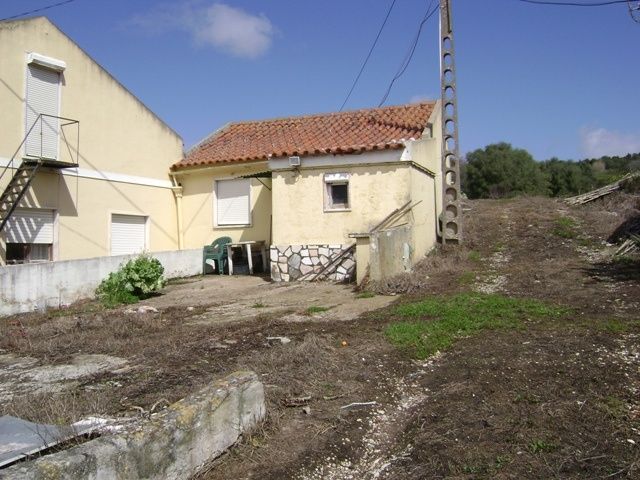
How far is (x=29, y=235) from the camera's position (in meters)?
13.5

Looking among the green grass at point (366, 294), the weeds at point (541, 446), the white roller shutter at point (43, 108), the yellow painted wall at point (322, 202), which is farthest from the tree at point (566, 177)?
the weeds at point (541, 446)

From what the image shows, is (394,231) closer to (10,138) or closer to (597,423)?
(597,423)

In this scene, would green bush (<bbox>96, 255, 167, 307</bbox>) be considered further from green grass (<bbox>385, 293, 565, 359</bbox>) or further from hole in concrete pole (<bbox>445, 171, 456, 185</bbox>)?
hole in concrete pole (<bbox>445, 171, 456, 185</bbox>)

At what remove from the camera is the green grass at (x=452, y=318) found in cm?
661

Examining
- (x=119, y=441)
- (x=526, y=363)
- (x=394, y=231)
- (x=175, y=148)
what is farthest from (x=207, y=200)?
(x=119, y=441)

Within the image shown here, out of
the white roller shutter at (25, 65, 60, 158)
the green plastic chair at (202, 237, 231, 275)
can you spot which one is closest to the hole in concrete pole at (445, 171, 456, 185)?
the green plastic chair at (202, 237, 231, 275)

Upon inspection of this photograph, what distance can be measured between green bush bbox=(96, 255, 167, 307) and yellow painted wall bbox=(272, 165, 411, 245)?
337 centimetres

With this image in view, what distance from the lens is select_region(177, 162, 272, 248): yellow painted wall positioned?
16406 millimetres

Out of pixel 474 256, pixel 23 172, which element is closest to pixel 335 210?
pixel 474 256

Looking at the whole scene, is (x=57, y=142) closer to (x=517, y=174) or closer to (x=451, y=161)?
(x=451, y=161)

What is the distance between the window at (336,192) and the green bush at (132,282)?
461 cm

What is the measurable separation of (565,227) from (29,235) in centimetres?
1590

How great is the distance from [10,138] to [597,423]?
545 inches

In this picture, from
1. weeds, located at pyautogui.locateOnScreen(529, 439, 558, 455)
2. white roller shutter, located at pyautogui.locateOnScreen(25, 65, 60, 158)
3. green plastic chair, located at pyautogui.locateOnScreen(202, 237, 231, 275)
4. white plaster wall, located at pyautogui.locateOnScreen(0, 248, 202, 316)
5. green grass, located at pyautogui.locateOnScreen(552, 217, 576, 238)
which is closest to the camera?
weeds, located at pyautogui.locateOnScreen(529, 439, 558, 455)
